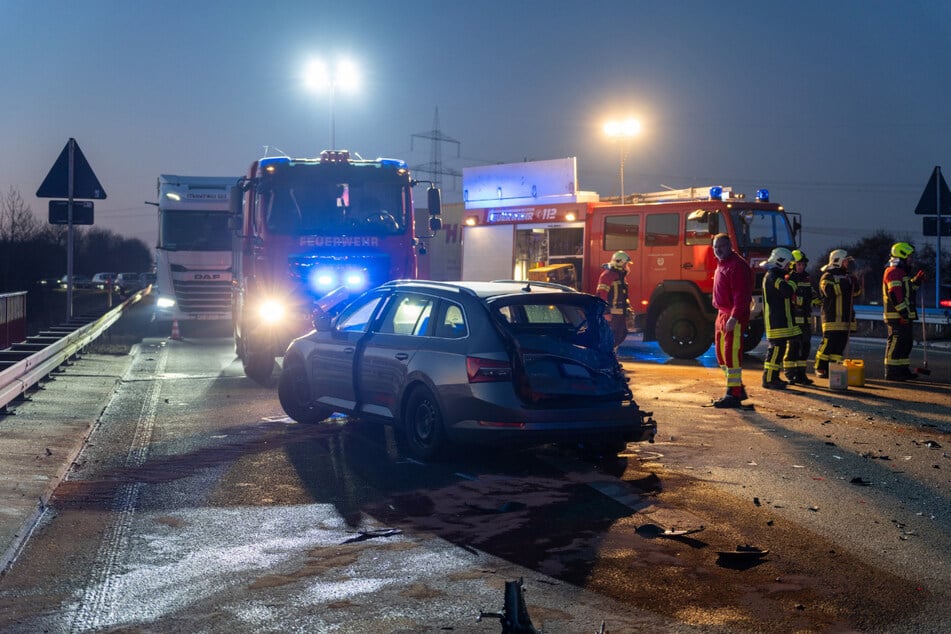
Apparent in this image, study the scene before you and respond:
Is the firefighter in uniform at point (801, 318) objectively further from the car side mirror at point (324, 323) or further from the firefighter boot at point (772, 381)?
the car side mirror at point (324, 323)

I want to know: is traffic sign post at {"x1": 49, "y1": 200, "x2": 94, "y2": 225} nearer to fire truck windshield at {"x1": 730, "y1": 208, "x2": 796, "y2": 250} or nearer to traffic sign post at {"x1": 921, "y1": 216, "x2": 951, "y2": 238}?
fire truck windshield at {"x1": 730, "y1": 208, "x2": 796, "y2": 250}

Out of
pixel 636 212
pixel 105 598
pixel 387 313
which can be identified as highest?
pixel 636 212

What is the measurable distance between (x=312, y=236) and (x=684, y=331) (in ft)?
22.8

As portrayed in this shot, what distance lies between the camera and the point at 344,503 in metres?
7.29

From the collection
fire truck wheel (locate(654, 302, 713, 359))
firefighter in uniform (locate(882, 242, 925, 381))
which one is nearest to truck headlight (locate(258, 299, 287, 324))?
fire truck wheel (locate(654, 302, 713, 359))

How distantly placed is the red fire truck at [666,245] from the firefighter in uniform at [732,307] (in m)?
5.53

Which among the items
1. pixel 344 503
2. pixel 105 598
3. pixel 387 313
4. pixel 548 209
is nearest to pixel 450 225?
pixel 548 209

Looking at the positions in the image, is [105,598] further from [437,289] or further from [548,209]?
[548,209]

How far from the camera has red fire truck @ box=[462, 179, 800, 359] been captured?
18078mm

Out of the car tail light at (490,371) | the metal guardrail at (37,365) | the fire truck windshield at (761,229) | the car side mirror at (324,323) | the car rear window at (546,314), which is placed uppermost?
the fire truck windshield at (761,229)

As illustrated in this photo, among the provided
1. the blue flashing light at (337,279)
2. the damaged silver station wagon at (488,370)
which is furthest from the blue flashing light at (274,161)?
the damaged silver station wagon at (488,370)

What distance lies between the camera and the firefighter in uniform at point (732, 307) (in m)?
12.2

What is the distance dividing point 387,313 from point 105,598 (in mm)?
4858

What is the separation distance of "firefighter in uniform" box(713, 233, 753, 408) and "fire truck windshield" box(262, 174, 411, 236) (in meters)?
4.85
